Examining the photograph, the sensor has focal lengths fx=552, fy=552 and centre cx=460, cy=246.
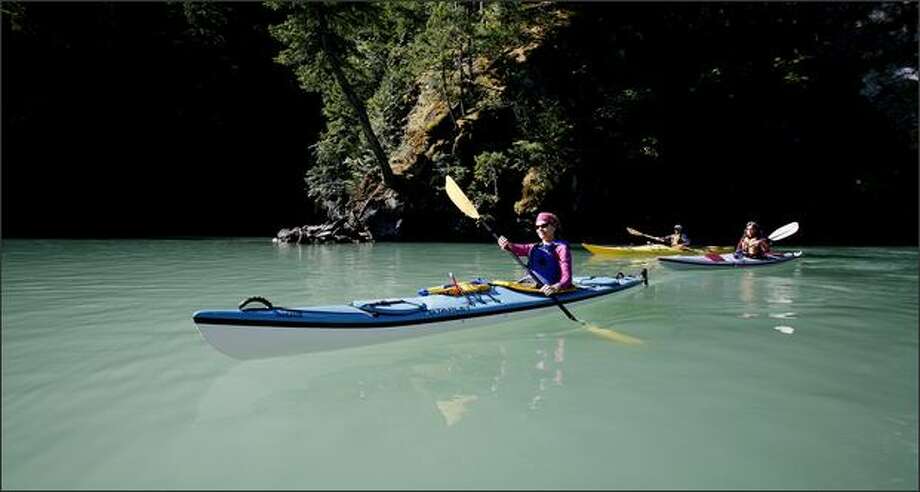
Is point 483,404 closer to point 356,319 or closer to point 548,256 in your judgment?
point 356,319

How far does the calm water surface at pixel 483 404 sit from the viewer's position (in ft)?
8.82

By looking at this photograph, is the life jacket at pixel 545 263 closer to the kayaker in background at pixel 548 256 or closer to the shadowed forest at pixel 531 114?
the kayaker in background at pixel 548 256

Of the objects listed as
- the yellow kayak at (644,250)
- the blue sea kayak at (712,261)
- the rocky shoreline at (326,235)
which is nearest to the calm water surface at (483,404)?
the blue sea kayak at (712,261)

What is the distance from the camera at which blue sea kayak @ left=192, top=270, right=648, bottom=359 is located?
167 inches

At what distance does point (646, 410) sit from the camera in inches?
138

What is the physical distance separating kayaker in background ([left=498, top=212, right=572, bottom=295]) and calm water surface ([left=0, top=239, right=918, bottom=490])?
0.41m

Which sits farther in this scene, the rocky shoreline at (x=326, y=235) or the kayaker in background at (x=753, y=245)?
the rocky shoreline at (x=326, y=235)

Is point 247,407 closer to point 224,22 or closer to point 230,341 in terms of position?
point 230,341

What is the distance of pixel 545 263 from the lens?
21.8ft

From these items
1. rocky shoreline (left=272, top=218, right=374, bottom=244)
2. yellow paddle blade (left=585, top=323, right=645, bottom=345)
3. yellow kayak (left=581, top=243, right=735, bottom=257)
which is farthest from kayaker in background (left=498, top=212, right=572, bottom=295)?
rocky shoreline (left=272, top=218, right=374, bottom=244)

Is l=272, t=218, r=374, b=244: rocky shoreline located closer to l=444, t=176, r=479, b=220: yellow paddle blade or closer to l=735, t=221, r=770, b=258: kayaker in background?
l=444, t=176, r=479, b=220: yellow paddle blade

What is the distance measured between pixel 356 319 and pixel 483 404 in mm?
1623

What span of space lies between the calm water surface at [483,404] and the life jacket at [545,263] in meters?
0.47

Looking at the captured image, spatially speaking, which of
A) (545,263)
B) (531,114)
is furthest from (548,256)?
(531,114)
